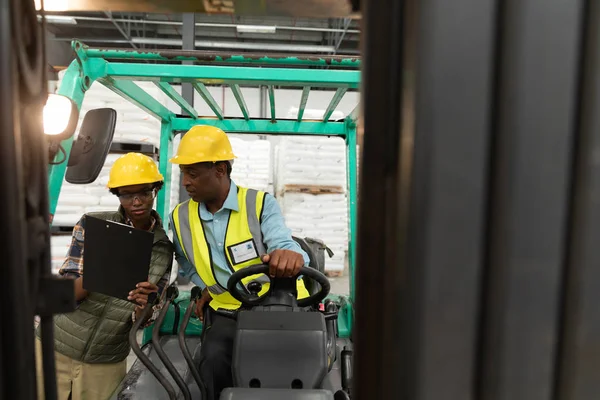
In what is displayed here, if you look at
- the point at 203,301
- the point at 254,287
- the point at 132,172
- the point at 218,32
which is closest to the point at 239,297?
the point at 254,287

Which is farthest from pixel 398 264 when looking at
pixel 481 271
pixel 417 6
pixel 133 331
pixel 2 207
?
pixel 133 331

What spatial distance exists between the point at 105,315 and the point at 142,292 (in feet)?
1.18

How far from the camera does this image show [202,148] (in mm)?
2436

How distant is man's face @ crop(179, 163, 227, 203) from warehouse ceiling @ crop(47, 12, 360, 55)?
685cm

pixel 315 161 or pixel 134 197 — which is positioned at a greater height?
pixel 315 161

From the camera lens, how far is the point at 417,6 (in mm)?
590

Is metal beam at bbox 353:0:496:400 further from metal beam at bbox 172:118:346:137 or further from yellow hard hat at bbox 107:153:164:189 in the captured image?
metal beam at bbox 172:118:346:137

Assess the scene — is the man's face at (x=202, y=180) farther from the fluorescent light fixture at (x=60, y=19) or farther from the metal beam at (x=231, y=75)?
the fluorescent light fixture at (x=60, y=19)

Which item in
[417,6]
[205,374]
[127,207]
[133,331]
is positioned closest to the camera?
[417,6]

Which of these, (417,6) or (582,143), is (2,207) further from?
(582,143)

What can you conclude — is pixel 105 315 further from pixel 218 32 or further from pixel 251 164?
pixel 218 32

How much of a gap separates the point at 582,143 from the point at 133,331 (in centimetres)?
189

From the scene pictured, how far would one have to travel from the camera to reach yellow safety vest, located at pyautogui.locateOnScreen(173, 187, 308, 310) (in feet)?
8.19

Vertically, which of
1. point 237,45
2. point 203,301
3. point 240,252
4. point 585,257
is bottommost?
point 203,301
